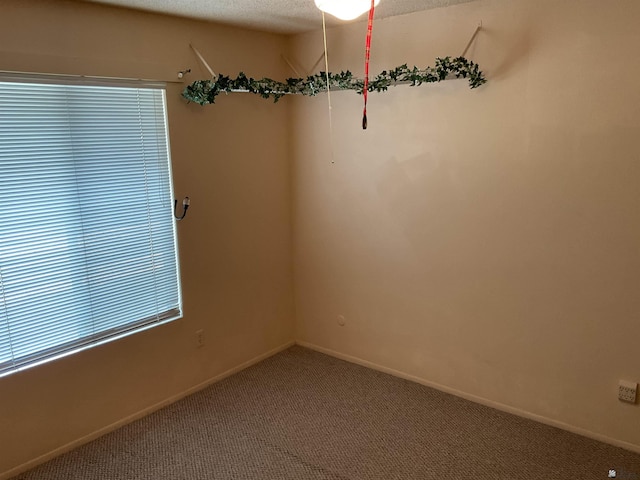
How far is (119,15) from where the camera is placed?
8.78ft

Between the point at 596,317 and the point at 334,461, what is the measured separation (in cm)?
158

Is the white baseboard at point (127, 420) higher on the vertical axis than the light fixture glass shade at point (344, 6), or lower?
lower

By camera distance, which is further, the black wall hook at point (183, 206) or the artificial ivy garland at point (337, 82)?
the black wall hook at point (183, 206)

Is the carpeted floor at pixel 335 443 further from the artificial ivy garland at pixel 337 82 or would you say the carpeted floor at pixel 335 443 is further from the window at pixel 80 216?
the artificial ivy garland at pixel 337 82

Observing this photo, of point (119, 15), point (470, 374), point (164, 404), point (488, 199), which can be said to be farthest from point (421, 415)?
point (119, 15)

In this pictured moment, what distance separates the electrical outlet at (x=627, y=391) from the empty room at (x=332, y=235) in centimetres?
2

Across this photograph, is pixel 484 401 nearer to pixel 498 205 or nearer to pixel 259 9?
pixel 498 205

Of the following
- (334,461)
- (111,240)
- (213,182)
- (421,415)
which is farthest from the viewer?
(213,182)

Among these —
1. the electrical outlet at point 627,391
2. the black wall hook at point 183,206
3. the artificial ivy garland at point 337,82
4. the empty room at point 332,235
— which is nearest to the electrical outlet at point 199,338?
the empty room at point 332,235

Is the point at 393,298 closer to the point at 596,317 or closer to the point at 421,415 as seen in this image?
the point at 421,415

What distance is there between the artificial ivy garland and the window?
0.28 metres

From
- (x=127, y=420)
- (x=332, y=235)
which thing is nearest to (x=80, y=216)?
(x=127, y=420)

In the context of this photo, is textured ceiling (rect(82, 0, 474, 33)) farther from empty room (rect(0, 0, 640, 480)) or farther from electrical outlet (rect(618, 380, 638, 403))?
electrical outlet (rect(618, 380, 638, 403))

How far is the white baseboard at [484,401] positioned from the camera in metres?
2.71
